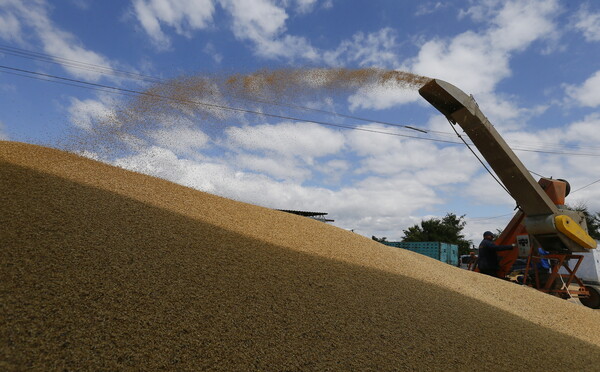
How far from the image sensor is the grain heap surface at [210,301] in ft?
6.36

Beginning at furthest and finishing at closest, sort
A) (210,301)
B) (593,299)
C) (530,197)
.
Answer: (593,299), (530,197), (210,301)

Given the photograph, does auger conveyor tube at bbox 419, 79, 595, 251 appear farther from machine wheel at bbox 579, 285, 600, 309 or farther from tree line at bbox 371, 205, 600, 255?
tree line at bbox 371, 205, 600, 255

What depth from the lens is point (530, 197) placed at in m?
5.76

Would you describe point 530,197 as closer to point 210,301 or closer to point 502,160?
point 502,160

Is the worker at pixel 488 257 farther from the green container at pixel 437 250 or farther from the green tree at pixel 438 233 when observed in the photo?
Answer: the green tree at pixel 438 233

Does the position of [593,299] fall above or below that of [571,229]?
below

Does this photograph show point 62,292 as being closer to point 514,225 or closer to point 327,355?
point 327,355

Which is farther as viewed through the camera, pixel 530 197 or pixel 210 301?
pixel 530 197

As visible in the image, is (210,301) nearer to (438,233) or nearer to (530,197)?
(530,197)

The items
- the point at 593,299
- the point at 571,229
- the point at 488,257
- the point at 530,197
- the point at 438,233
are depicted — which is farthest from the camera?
the point at 438,233

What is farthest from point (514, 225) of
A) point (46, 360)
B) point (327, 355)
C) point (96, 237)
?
point (46, 360)

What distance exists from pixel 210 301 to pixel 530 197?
5.44 metres

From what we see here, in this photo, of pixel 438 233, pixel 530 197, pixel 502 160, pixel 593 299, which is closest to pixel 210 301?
pixel 502 160

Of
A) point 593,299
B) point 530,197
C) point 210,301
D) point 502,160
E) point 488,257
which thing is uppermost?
point 502,160
